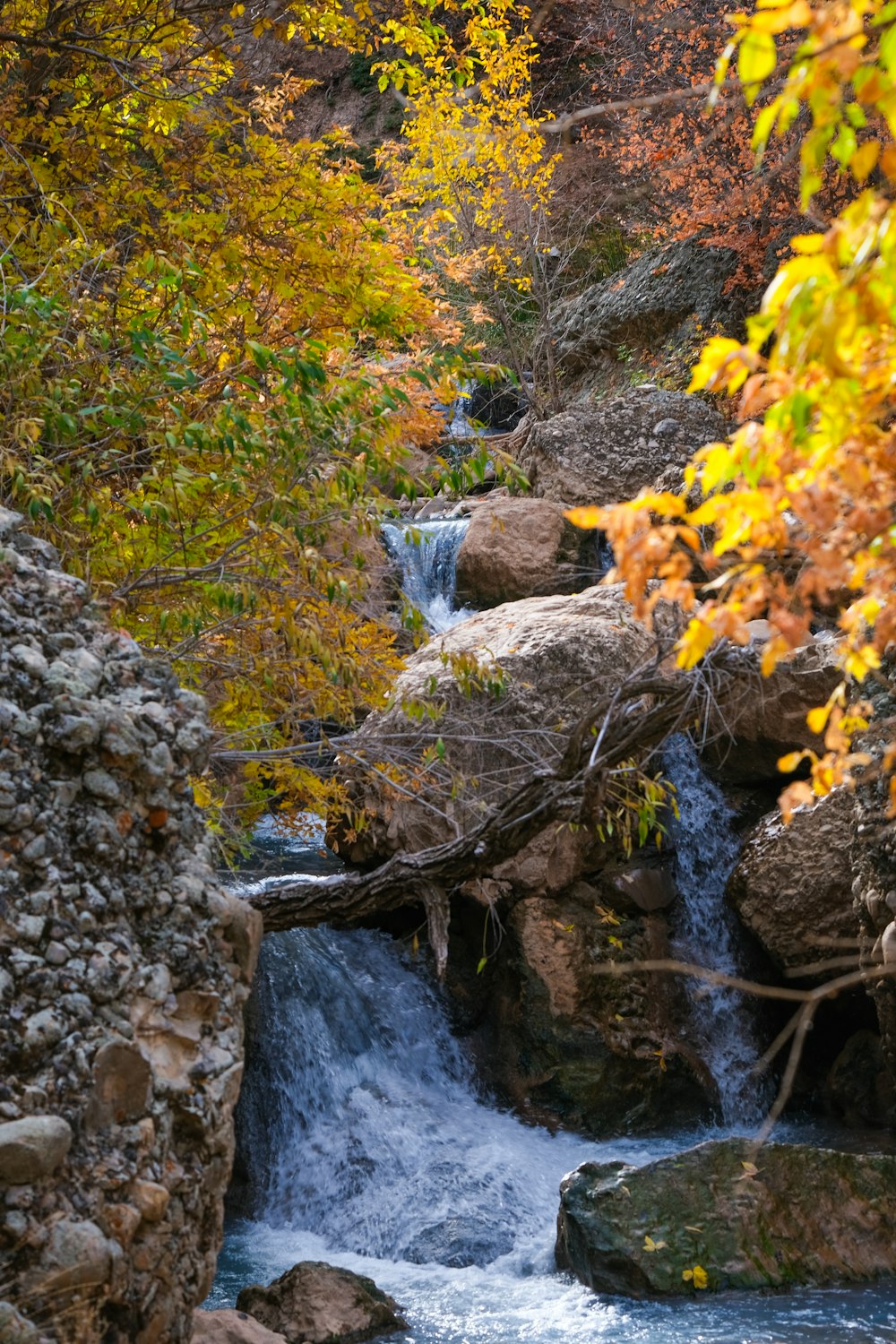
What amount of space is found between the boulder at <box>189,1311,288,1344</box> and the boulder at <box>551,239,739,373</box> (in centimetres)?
1384

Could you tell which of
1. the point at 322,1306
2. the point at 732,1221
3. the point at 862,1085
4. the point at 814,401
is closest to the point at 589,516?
the point at 814,401

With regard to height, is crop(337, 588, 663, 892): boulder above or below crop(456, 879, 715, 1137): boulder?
above

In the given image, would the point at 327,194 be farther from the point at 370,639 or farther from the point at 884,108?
the point at 884,108

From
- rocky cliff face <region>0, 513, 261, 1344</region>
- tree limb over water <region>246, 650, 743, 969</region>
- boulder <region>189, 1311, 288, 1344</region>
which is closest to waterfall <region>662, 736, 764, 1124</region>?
tree limb over water <region>246, 650, 743, 969</region>

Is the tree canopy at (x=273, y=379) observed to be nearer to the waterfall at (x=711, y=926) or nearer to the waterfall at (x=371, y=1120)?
the waterfall at (x=371, y=1120)

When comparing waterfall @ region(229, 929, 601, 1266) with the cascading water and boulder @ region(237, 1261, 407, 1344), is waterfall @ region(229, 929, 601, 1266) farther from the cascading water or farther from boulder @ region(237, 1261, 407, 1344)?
boulder @ region(237, 1261, 407, 1344)

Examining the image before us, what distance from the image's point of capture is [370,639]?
6.52 m

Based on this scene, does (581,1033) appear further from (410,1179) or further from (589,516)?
(589,516)

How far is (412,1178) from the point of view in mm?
6898

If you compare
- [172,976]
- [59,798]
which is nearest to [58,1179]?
[172,976]

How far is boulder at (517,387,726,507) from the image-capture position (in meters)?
12.7

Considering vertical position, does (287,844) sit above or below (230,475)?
below

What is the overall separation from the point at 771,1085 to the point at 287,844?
4.93 metres

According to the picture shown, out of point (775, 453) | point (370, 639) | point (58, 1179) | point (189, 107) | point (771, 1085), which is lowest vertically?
point (771, 1085)
